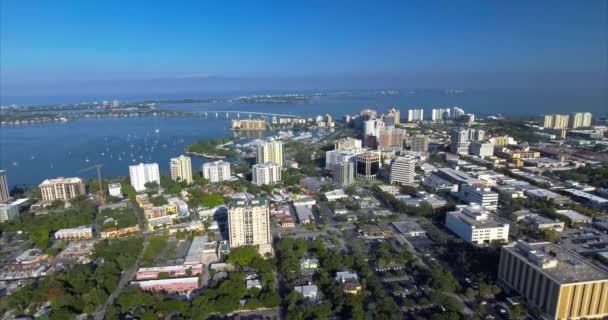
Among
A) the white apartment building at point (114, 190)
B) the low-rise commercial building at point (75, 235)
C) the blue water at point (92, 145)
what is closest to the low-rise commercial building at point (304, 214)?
the low-rise commercial building at point (75, 235)

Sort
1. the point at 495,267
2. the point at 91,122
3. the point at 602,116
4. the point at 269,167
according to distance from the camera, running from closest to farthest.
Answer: the point at 495,267, the point at 269,167, the point at 602,116, the point at 91,122

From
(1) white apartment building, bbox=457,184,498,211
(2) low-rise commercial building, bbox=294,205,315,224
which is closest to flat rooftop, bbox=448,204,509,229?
(1) white apartment building, bbox=457,184,498,211

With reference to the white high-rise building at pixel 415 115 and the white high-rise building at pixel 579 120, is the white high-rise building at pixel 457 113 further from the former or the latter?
the white high-rise building at pixel 579 120

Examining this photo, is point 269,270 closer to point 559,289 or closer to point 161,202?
point 559,289

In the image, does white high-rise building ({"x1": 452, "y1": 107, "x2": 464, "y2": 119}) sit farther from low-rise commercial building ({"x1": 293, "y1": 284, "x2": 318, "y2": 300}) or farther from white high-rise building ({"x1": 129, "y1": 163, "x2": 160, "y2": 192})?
low-rise commercial building ({"x1": 293, "y1": 284, "x2": 318, "y2": 300})

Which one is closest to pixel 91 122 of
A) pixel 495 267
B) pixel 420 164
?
pixel 420 164

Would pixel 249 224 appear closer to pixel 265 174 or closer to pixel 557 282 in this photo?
pixel 265 174
